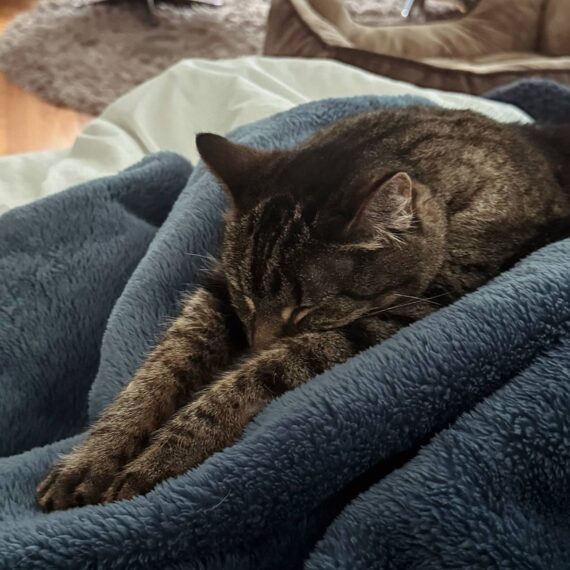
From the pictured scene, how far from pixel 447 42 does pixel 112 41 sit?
2.06 metres

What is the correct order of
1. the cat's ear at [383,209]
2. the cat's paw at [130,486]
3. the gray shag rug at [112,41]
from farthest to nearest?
the gray shag rug at [112,41] < the cat's ear at [383,209] < the cat's paw at [130,486]

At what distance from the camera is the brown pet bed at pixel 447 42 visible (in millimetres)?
2441

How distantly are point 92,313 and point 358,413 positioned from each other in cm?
67

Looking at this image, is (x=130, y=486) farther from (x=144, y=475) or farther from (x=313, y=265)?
(x=313, y=265)

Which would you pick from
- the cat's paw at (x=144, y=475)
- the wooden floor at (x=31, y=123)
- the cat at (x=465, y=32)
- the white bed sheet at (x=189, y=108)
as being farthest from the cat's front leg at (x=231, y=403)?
the wooden floor at (x=31, y=123)

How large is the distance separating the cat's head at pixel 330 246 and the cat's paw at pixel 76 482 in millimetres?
278

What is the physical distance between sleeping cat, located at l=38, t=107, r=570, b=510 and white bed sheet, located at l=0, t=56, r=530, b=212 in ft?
2.20

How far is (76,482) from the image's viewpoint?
86cm

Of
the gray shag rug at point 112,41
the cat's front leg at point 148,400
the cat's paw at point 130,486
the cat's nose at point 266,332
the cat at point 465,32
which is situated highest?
the cat's nose at point 266,332

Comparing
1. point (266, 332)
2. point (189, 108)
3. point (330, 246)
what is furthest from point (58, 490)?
point (189, 108)

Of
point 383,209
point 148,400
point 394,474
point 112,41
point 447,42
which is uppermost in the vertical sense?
point 383,209

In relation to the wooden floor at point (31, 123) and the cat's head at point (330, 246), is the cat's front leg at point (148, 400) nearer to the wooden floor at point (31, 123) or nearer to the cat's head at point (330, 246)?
the cat's head at point (330, 246)

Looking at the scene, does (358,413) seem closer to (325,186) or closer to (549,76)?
(325,186)

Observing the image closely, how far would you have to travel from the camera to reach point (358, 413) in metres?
0.73
